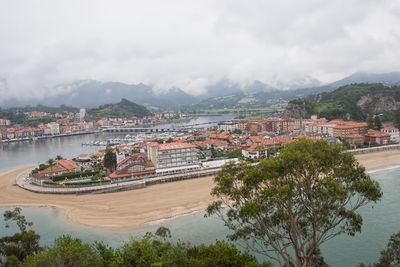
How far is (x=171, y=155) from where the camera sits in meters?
34.7

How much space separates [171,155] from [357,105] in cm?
6100

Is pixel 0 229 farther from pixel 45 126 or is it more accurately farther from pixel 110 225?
pixel 45 126

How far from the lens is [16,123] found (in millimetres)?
109438

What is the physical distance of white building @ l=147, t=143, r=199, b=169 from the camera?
34.4m

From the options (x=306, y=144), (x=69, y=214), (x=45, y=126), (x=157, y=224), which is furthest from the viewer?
(x=45, y=126)

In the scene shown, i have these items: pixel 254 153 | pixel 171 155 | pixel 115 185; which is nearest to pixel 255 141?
pixel 254 153

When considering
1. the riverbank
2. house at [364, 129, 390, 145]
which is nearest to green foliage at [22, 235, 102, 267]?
the riverbank

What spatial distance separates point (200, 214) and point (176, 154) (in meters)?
14.6

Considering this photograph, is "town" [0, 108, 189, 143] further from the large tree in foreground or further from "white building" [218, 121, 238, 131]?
the large tree in foreground

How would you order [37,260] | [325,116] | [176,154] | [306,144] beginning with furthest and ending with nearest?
1. [325,116]
2. [176,154]
3. [306,144]
4. [37,260]

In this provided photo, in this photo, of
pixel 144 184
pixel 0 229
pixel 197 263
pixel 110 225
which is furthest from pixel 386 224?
pixel 0 229

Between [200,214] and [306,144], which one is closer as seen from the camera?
[306,144]

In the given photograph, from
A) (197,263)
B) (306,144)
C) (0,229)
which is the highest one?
(306,144)

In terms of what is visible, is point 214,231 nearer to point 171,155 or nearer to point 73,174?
point 171,155
